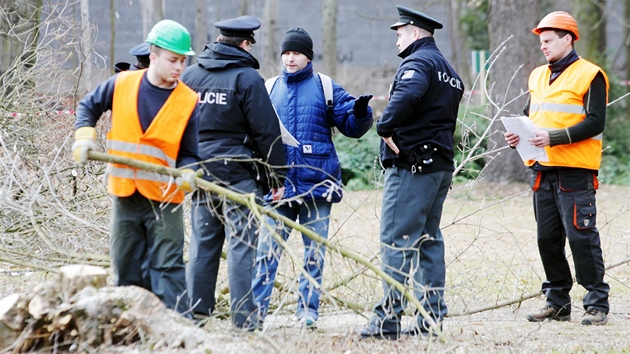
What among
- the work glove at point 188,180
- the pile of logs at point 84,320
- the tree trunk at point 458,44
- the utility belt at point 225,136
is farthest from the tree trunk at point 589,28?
the pile of logs at point 84,320

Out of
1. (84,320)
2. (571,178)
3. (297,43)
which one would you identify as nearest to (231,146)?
(297,43)

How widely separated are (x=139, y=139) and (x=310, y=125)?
1.57 m

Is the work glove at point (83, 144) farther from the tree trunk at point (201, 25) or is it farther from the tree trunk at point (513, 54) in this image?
the tree trunk at point (201, 25)

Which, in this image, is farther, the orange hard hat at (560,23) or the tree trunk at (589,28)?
the tree trunk at (589,28)

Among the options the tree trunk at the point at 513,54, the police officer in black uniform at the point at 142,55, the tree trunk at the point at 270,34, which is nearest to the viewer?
the police officer in black uniform at the point at 142,55

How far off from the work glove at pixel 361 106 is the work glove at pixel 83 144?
2067mm

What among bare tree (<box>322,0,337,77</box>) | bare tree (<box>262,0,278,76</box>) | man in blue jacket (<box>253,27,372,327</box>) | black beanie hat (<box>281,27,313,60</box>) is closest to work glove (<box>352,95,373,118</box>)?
man in blue jacket (<box>253,27,372,327</box>)

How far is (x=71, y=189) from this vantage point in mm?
7695

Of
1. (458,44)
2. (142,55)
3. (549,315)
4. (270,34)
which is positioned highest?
(458,44)

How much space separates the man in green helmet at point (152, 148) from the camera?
5172mm

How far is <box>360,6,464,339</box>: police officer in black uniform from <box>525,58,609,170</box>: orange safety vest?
911mm

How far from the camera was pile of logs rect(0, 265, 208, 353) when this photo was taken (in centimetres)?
466

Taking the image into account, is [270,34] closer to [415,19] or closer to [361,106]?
[361,106]

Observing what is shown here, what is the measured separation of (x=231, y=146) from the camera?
5.83m
